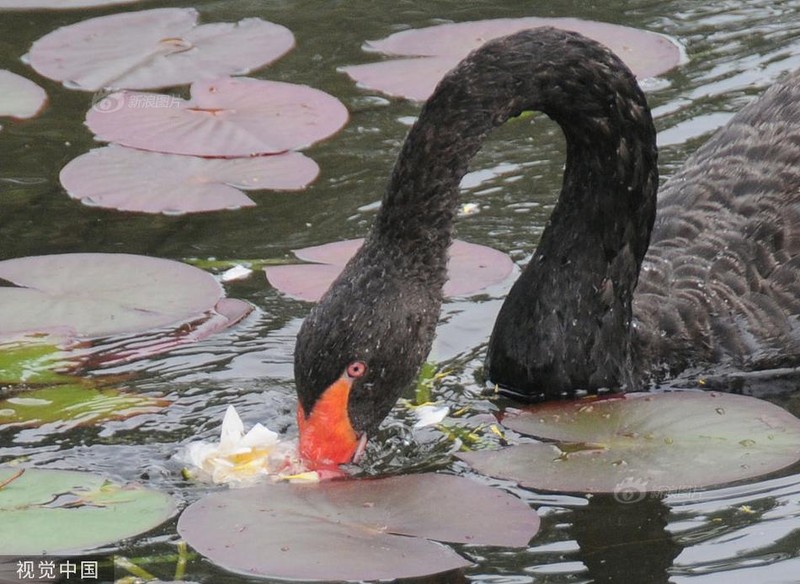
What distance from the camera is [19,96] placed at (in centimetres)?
781

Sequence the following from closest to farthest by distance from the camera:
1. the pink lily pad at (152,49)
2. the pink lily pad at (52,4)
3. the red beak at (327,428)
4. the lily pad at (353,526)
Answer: the lily pad at (353,526), the red beak at (327,428), the pink lily pad at (152,49), the pink lily pad at (52,4)

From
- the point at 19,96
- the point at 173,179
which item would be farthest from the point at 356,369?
the point at 19,96

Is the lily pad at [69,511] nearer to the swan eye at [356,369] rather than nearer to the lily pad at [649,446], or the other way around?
the swan eye at [356,369]

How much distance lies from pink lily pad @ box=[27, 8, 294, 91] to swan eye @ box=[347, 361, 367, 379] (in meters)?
3.45

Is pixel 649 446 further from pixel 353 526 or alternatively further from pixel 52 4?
pixel 52 4

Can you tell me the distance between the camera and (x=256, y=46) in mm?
8391

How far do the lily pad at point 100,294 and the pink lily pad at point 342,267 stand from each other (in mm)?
290

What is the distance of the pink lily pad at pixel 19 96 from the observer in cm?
766

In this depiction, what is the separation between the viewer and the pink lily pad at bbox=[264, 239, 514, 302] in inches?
243

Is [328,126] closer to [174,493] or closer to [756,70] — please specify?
[756,70]

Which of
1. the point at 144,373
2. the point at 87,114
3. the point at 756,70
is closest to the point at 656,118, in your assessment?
the point at 756,70

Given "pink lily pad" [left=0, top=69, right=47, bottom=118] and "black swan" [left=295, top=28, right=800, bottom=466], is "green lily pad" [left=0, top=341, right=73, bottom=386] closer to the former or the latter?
"black swan" [left=295, top=28, right=800, bottom=466]

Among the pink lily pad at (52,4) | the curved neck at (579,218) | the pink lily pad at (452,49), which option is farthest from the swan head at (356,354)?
the pink lily pad at (52,4)

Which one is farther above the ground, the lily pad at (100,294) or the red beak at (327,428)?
the red beak at (327,428)
